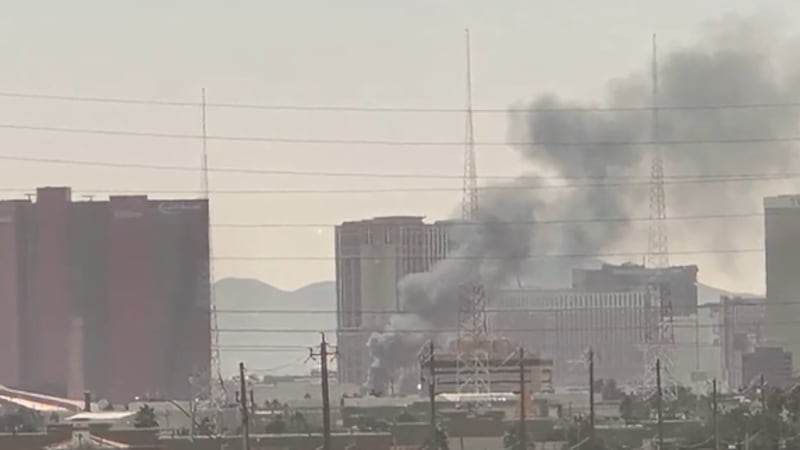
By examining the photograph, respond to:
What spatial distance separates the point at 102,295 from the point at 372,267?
10.4 metres

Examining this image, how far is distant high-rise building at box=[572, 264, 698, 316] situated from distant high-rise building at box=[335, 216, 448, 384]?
26.5ft

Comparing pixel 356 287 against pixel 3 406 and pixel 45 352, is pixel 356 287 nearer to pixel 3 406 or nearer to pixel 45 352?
pixel 45 352

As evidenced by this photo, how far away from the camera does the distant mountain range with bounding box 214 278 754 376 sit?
48156 mm

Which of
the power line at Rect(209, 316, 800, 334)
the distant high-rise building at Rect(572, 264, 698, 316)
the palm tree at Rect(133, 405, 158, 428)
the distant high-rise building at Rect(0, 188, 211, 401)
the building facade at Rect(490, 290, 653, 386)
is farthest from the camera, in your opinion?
the distant high-rise building at Rect(572, 264, 698, 316)

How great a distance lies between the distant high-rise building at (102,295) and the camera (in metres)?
44.2

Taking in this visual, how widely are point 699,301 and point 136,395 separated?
2390 centimetres

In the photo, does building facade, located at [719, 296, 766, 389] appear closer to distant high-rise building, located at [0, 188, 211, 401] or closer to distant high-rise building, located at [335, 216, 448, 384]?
distant high-rise building, located at [335, 216, 448, 384]

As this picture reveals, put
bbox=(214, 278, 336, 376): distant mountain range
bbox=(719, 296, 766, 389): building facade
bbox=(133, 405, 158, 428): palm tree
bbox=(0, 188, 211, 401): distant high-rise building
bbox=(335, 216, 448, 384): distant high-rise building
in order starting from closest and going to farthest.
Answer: bbox=(133, 405, 158, 428): palm tree
bbox=(0, 188, 211, 401): distant high-rise building
bbox=(214, 278, 336, 376): distant mountain range
bbox=(335, 216, 448, 384): distant high-rise building
bbox=(719, 296, 766, 389): building facade

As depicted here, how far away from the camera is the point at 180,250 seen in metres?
44.5

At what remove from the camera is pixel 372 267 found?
174 ft

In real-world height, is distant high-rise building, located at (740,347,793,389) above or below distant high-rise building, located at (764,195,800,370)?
below

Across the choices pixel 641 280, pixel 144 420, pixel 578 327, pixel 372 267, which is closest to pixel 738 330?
pixel 641 280

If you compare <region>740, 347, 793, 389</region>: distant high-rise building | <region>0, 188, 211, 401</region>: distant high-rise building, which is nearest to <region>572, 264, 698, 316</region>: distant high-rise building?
<region>740, 347, 793, 389</region>: distant high-rise building

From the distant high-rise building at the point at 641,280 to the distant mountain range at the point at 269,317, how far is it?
2.20 ft
